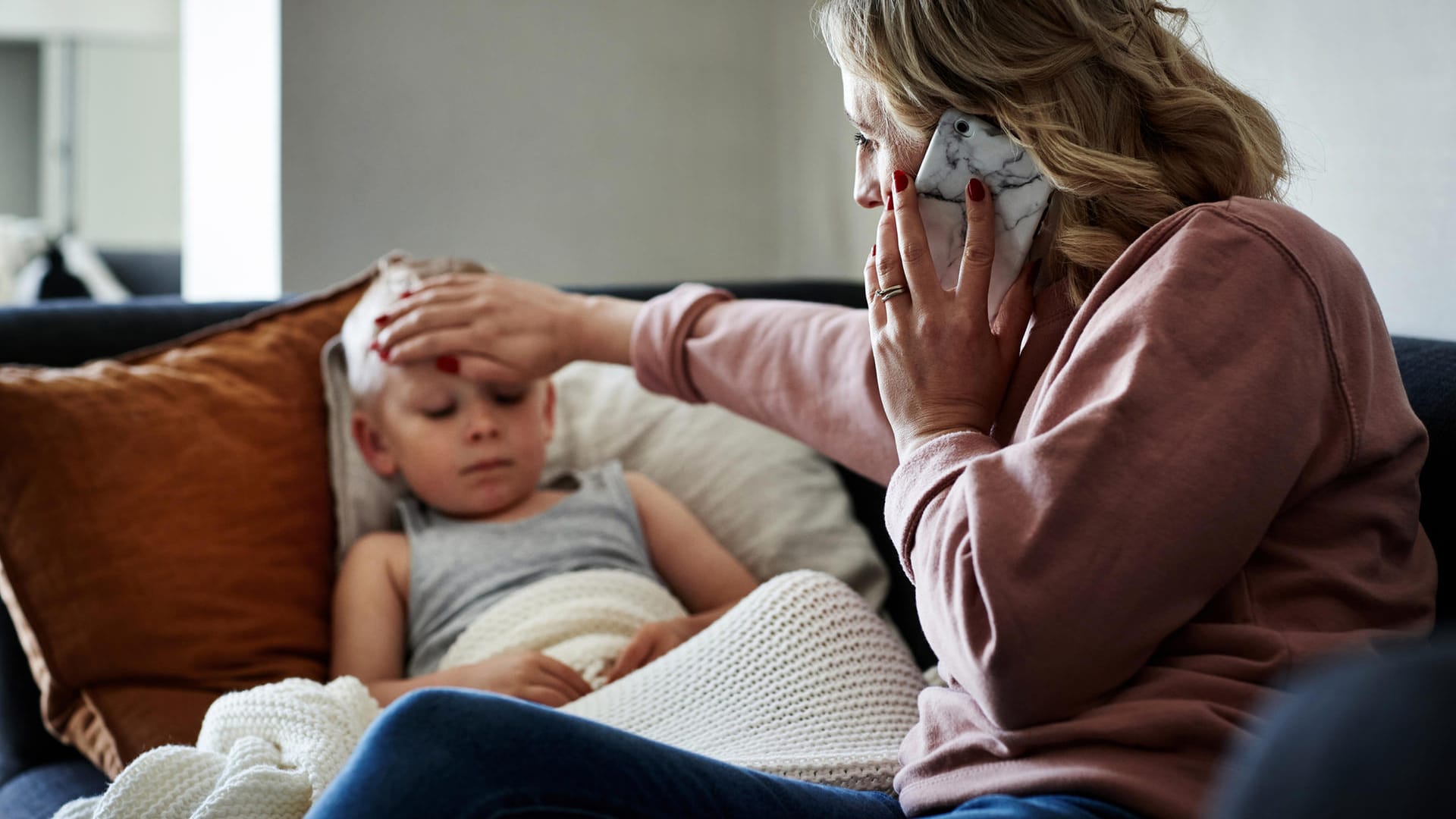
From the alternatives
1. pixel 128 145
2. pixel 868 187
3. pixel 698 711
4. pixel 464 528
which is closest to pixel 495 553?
pixel 464 528

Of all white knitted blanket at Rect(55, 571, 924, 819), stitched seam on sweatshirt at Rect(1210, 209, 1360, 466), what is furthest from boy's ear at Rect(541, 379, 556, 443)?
stitched seam on sweatshirt at Rect(1210, 209, 1360, 466)

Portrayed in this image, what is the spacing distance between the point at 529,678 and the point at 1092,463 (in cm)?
71

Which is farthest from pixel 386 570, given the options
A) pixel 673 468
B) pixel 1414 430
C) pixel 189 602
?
pixel 1414 430

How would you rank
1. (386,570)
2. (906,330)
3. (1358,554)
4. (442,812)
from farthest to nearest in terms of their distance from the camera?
(386,570) < (906,330) < (1358,554) < (442,812)

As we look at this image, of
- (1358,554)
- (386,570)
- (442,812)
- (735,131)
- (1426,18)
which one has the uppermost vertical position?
(1426,18)

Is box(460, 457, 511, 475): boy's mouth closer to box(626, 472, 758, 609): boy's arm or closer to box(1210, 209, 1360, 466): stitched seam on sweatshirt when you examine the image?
box(626, 472, 758, 609): boy's arm

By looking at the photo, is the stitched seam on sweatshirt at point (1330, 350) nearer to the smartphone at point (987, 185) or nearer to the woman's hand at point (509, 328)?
the smartphone at point (987, 185)

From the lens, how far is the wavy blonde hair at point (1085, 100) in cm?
84

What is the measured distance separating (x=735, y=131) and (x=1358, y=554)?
173 centimetres

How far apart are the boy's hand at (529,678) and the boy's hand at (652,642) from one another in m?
0.04

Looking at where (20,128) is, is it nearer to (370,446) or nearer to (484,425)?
(370,446)

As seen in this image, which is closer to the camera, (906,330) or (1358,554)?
(1358,554)

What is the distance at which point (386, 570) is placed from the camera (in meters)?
1.42

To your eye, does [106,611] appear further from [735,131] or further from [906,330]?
[735,131]
